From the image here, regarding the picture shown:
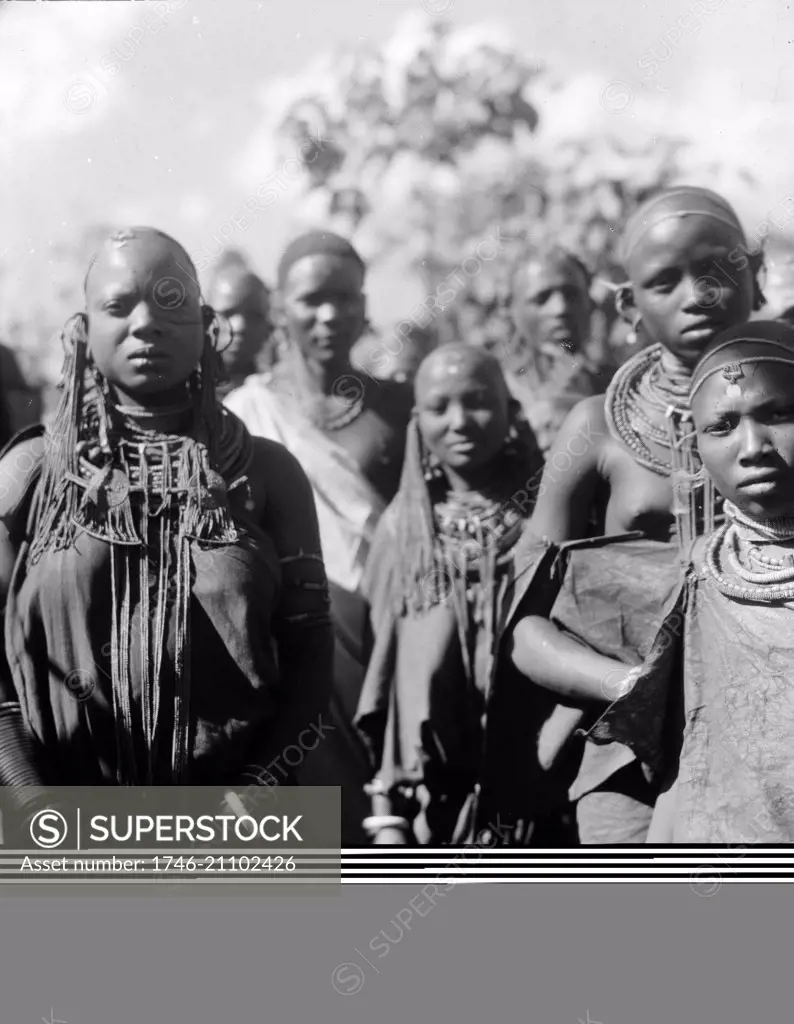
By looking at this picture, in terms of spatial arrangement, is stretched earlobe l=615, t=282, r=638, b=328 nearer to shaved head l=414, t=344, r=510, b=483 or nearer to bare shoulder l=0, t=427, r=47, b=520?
shaved head l=414, t=344, r=510, b=483

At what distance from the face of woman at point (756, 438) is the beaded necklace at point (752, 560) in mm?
38

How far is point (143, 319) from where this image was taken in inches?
169

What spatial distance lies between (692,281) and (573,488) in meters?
0.60

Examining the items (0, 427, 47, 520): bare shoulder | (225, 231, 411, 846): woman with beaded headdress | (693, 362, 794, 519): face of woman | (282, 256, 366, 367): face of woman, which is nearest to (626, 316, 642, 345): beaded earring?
(693, 362, 794, 519): face of woman

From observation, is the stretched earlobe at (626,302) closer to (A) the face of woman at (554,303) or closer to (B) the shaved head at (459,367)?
(A) the face of woman at (554,303)

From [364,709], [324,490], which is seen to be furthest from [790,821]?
[324,490]

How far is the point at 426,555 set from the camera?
4371mm

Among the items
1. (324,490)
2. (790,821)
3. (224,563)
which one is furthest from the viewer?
(324,490)

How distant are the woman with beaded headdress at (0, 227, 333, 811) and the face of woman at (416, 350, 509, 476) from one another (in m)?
0.40

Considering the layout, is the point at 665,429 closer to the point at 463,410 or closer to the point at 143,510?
the point at 463,410

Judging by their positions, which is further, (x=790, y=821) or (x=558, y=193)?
(x=558, y=193)

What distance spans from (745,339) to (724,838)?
3.86ft

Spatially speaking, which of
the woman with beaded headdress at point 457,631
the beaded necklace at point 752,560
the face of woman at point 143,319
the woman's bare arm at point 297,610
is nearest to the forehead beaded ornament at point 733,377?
the beaded necklace at point 752,560

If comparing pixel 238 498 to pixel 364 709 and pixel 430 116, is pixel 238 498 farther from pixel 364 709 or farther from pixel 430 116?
pixel 430 116
